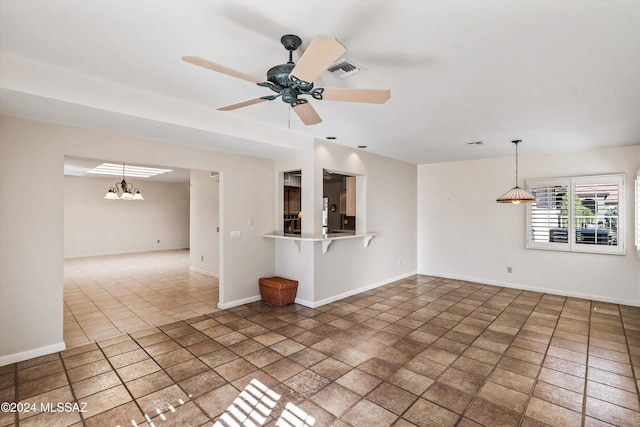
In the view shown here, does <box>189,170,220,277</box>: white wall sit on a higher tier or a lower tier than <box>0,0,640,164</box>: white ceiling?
lower

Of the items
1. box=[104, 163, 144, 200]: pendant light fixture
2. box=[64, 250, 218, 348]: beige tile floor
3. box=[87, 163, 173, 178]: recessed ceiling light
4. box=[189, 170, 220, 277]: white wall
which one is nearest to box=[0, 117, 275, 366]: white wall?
→ box=[64, 250, 218, 348]: beige tile floor

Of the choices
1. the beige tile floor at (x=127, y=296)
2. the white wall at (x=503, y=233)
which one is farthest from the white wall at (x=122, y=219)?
the white wall at (x=503, y=233)

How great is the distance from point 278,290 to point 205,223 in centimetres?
344

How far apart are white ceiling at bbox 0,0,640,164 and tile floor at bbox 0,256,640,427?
2.43 meters

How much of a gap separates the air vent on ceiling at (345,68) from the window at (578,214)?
16.5ft

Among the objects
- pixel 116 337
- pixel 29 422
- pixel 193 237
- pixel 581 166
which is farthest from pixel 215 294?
pixel 581 166

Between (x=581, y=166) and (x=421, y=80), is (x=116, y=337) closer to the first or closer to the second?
(x=421, y=80)

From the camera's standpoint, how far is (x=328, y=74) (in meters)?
2.64

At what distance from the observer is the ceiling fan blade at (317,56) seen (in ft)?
5.13

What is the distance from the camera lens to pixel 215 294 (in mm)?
5617

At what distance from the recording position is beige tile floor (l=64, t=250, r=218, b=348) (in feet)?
13.4

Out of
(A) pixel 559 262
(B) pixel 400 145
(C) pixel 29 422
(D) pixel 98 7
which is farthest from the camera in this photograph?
(A) pixel 559 262

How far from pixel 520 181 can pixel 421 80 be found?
4.50 metres

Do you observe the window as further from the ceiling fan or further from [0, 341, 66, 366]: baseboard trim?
[0, 341, 66, 366]: baseboard trim
